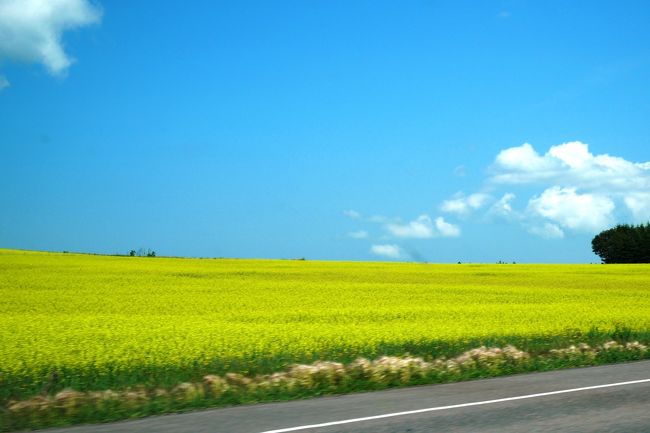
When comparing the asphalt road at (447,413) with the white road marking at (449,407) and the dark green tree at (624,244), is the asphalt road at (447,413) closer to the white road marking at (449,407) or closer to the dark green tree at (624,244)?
the white road marking at (449,407)

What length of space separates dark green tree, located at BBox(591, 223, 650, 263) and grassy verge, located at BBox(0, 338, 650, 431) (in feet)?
341

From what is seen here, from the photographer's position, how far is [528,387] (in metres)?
11.6

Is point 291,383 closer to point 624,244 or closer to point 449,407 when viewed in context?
point 449,407

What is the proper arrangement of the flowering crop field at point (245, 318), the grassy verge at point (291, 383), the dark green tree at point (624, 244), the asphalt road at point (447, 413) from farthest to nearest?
1. the dark green tree at point (624, 244)
2. the flowering crop field at point (245, 318)
3. the grassy verge at point (291, 383)
4. the asphalt road at point (447, 413)

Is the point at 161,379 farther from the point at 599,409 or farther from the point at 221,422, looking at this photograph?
the point at 599,409

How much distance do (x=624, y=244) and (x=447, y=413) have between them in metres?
115

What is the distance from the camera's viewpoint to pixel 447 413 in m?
9.34

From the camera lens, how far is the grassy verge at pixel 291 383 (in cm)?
1002

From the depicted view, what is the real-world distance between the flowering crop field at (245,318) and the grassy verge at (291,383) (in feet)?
2.79

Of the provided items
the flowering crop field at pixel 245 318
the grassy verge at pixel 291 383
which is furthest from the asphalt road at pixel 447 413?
the flowering crop field at pixel 245 318

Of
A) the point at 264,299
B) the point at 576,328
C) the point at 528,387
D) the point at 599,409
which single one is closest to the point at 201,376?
the point at 528,387

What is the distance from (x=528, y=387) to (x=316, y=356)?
15.3ft

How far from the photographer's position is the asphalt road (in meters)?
8.50

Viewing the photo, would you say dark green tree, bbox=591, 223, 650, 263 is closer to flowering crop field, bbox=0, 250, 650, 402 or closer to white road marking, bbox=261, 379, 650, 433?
flowering crop field, bbox=0, 250, 650, 402
